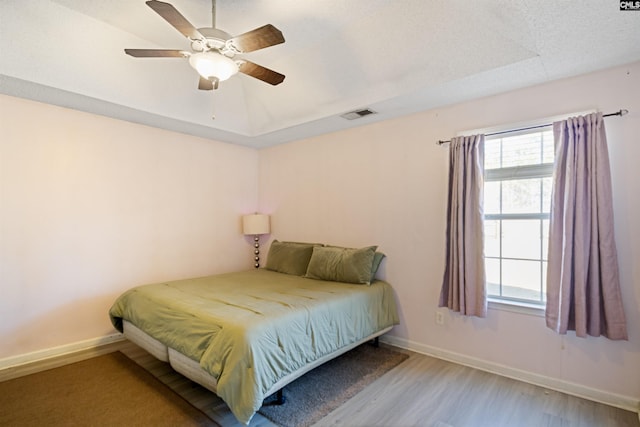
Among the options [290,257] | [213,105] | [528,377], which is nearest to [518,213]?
[528,377]

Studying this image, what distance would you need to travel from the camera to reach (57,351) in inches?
121

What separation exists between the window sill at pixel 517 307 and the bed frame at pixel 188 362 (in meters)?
1.11

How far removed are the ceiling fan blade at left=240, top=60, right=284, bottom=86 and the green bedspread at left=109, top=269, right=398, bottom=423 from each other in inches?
64.9

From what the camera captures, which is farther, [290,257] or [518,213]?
[290,257]

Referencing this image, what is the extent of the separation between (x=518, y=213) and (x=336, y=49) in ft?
6.79

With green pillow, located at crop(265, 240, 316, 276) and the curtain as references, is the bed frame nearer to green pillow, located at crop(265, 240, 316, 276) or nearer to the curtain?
the curtain

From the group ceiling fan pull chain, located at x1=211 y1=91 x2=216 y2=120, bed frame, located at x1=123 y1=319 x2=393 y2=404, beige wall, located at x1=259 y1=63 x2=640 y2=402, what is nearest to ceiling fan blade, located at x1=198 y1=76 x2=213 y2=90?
ceiling fan pull chain, located at x1=211 y1=91 x2=216 y2=120

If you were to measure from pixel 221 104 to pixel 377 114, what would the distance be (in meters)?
1.73

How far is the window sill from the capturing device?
2580 mm

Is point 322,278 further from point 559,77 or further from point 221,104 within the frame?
point 559,77

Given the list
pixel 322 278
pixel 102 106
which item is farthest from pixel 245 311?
pixel 102 106

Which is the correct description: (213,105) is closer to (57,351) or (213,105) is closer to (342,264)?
(342,264)

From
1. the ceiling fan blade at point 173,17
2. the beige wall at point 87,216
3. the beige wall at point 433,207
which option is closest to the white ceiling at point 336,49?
the beige wall at point 433,207

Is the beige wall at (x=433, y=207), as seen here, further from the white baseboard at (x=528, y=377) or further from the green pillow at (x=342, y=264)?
the green pillow at (x=342, y=264)
